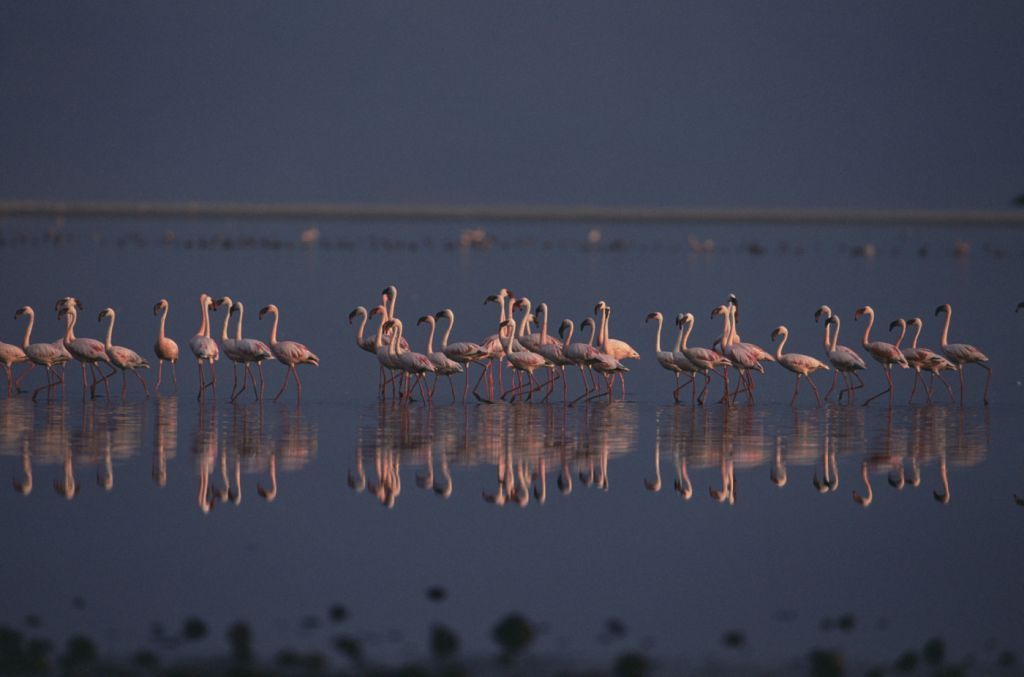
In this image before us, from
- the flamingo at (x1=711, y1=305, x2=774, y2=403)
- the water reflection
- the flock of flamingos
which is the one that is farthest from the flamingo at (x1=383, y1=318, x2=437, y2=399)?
the flamingo at (x1=711, y1=305, x2=774, y2=403)

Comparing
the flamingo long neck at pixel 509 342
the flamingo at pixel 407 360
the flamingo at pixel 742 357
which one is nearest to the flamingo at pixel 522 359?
the flamingo long neck at pixel 509 342

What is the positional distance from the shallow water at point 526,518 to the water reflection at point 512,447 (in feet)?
0.13

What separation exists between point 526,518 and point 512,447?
2620 mm

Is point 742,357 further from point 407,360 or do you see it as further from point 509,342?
point 407,360

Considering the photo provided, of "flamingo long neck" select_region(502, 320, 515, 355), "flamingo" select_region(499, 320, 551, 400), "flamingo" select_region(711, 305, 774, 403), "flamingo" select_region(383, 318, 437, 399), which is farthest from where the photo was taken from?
"flamingo long neck" select_region(502, 320, 515, 355)

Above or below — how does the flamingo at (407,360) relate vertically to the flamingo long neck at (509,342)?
below

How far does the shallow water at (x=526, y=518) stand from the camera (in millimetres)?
6672

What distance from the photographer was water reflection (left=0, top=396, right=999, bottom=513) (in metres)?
9.62

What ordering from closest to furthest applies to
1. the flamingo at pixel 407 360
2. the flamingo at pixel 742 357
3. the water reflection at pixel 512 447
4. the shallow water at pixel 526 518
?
the shallow water at pixel 526 518 → the water reflection at pixel 512 447 → the flamingo at pixel 407 360 → the flamingo at pixel 742 357

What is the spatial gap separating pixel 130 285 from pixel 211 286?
1.64 m

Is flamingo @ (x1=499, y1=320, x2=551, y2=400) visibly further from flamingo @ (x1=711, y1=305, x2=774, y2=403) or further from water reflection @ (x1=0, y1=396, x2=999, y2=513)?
flamingo @ (x1=711, y1=305, x2=774, y2=403)

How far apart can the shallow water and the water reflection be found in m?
0.04

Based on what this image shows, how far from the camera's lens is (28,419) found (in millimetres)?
12453

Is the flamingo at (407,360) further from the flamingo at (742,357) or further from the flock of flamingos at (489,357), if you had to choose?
the flamingo at (742,357)
